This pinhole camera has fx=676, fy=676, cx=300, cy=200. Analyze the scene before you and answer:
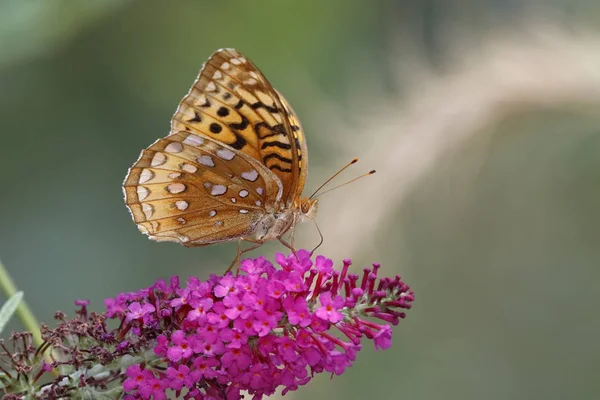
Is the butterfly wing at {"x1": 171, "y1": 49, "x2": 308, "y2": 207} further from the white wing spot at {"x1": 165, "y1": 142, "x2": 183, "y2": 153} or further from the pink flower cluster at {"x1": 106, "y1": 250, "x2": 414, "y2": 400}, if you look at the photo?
the pink flower cluster at {"x1": 106, "y1": 250, "x2": 414, "y2": 400}

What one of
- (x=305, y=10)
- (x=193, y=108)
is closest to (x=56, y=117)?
(x=305, y=10)

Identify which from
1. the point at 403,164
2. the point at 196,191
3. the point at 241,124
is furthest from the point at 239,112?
the point at 403,164

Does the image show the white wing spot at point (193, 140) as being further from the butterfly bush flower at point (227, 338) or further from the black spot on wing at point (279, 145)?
the butterfly bush flower at point (227, 338)

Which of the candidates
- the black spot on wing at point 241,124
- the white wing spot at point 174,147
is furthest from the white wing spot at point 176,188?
the black spot on wing at point 241,124

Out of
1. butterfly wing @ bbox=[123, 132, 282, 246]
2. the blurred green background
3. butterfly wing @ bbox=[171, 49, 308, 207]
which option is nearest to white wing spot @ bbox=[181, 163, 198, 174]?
butterfly wing @ bbox=[123, 132, 282, 246]

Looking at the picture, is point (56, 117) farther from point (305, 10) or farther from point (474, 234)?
point (474, 234)
